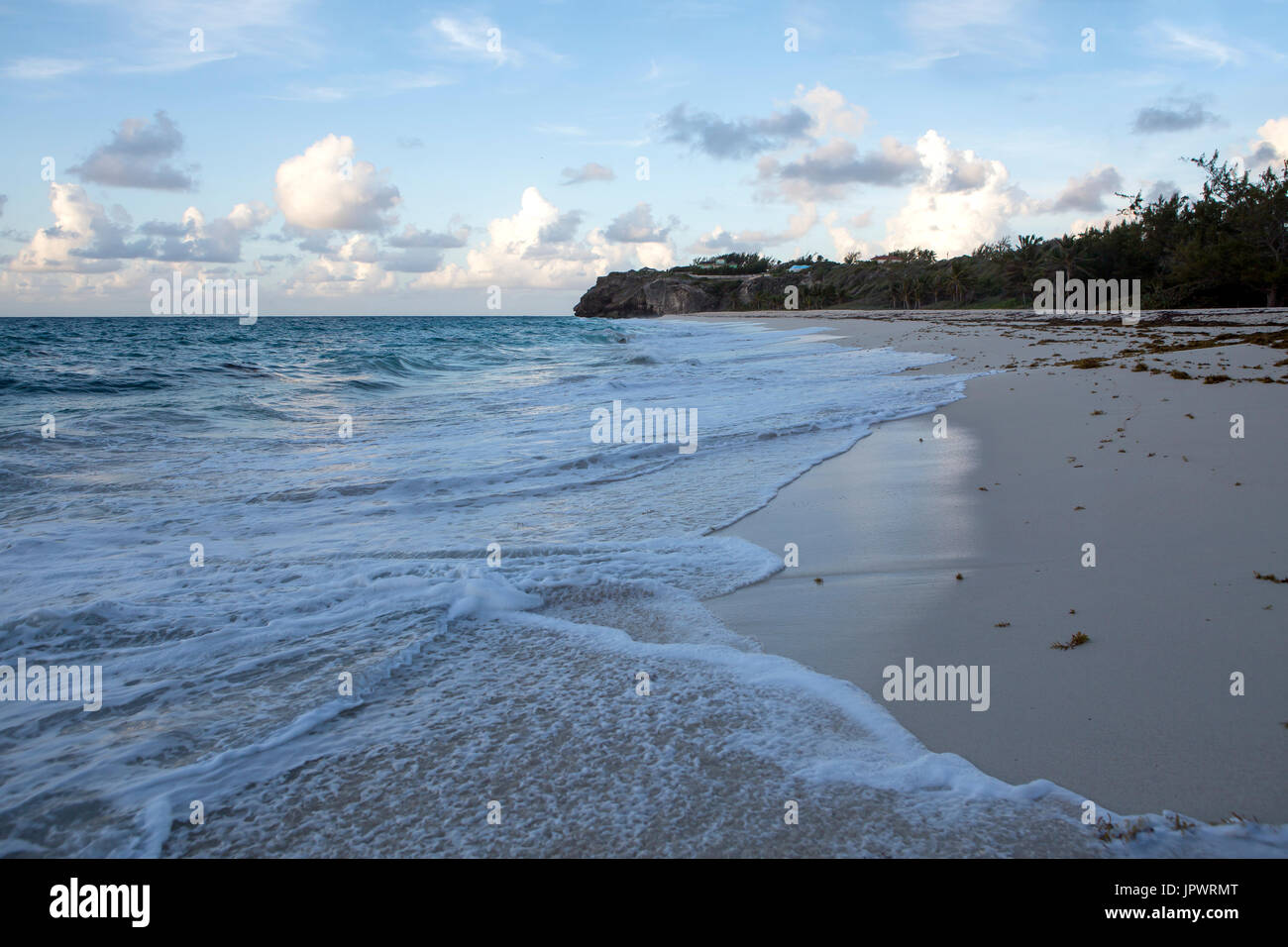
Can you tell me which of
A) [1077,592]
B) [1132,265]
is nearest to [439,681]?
[1077,592]

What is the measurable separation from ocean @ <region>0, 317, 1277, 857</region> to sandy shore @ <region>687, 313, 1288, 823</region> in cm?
22

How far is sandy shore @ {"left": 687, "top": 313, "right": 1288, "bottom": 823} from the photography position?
7.59 feet

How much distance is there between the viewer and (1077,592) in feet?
11.4

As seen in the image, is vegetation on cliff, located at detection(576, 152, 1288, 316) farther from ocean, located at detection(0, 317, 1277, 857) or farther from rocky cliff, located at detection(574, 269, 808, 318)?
ocean, located at detection(0, 317, 1277, 857)

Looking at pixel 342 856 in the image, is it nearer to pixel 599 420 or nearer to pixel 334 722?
pixel 334 722

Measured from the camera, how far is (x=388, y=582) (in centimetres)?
402

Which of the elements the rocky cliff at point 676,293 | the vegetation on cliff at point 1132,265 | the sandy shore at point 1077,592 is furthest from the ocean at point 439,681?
the rocky cliff at point 676,293

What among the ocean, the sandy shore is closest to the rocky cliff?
the sandy shore

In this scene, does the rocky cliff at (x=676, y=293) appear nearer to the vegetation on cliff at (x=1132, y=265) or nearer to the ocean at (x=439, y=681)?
the vegetation on cliff at (x=1132, y=265)

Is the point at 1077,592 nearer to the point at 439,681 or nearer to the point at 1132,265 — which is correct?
the point at 439,681

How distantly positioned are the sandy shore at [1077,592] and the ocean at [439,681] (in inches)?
8.6

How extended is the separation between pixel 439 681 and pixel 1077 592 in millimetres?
2943

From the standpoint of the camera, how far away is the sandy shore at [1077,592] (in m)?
2.31

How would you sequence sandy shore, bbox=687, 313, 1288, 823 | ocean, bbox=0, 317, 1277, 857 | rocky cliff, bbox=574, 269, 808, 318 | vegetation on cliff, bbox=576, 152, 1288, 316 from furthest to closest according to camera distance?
1. rocky cliff, bbox=574, 269, 808, 318
2. vegetation on cliff, bbox=576, 152, 1288, 316
3. sandy shore, bbox=687, 313, 1288, 823
4. ocean, bbox=0, 317, 1277, 857
